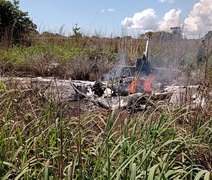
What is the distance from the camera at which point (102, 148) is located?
2.44m

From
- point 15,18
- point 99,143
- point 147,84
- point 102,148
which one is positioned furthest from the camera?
point 15,18

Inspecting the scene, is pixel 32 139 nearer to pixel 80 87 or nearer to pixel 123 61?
pixel 80 87

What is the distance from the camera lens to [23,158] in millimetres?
2543

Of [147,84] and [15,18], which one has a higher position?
[15,18]

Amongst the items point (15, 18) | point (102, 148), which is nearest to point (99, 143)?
point (102, 148)

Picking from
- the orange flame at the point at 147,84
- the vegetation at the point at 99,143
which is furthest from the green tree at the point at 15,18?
the vegetation at the point at 99,143

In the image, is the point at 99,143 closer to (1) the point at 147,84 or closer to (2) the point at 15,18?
(1) the point at 147,84

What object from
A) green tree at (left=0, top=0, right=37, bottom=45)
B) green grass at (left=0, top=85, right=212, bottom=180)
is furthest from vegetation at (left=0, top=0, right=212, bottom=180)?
green tree at (left=0, top=0, right=37, bottom=45)

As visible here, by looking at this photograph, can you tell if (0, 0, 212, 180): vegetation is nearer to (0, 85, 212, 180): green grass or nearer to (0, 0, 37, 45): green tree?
(0, 85, 212, 180): green grass

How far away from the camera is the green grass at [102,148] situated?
2.29 metres

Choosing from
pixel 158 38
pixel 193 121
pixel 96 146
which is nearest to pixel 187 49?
pixel 158 38

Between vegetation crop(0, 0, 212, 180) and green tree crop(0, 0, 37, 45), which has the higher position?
green tree crop(0, 0, 37, 45)

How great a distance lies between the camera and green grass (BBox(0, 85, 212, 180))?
2.29 metres

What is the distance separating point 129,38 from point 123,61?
2.65 m
